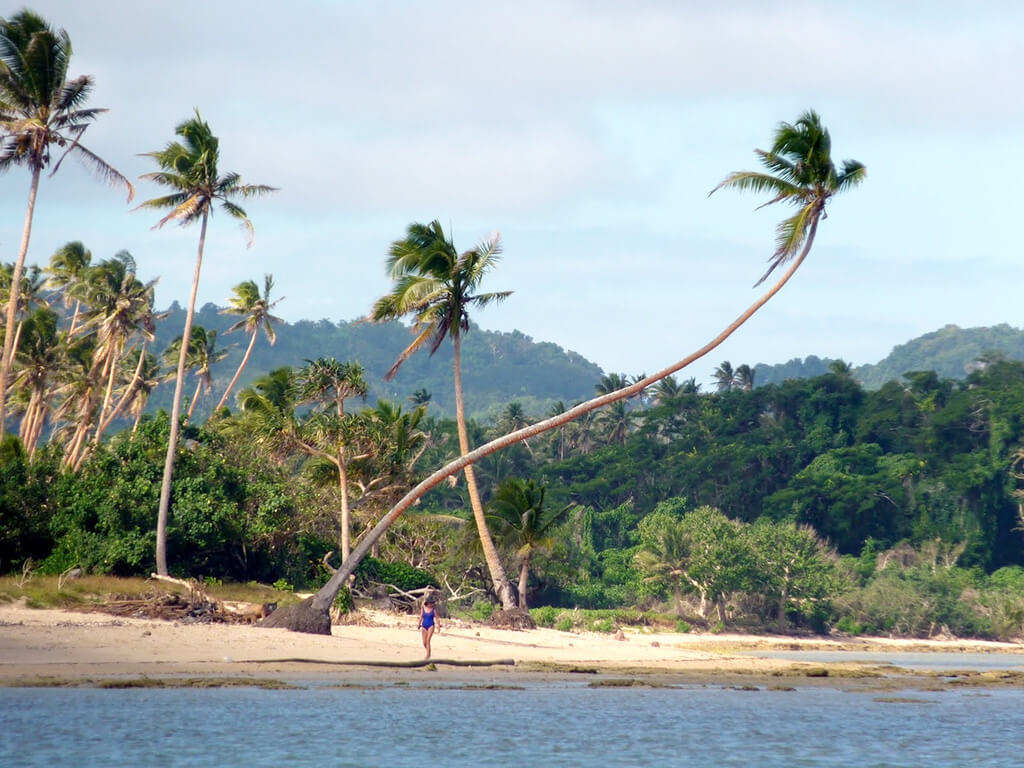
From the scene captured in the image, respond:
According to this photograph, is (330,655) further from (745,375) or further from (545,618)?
(745,375)

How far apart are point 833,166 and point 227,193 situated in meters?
18.7

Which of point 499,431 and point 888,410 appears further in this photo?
point 499,431

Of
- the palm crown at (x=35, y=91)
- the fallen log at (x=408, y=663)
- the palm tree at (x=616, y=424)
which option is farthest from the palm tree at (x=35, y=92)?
the palm tree at (x=616, y=424)

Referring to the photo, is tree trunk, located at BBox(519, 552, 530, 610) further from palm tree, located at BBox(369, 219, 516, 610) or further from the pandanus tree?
the pandanus tree

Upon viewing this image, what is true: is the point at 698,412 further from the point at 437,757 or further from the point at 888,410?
the point at 437,757

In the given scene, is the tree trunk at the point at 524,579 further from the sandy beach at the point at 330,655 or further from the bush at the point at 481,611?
the sandy beach at the point at 330,655

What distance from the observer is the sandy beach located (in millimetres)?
22891

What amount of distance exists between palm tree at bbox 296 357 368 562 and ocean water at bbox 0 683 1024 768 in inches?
683

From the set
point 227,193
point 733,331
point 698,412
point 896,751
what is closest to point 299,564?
point 227,193

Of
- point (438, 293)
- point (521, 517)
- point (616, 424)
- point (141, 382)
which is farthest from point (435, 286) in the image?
point (616, 424)

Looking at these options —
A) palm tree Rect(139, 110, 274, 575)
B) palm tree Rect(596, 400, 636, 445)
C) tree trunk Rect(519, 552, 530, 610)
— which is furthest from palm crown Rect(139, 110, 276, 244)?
palm tree Rect(596, 400, 636, 445)

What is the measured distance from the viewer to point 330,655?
2633 cm

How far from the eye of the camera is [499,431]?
9250cm

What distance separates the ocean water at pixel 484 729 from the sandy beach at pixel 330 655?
227 centimetres
